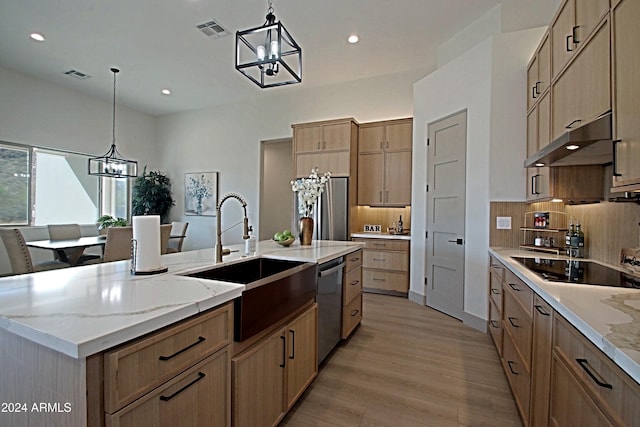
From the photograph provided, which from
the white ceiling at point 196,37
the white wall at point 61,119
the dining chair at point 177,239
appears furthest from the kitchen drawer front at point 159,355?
the white wall at point 61,119

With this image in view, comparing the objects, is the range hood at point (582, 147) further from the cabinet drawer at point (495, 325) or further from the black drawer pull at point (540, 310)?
the cabinet drawer at point (495, 325)

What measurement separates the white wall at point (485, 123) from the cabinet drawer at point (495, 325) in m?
0.30

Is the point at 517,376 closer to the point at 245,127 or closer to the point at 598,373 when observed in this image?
the point at 598,373

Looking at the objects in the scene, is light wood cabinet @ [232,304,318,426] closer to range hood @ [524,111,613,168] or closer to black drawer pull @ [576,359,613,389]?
black drawer pull @ [576,359,613,389]

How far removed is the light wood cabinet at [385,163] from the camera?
493 cm

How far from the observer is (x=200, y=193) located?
23.3 ft

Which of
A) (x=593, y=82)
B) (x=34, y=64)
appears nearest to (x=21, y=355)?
(x=593, y=82)

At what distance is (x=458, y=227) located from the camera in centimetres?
363

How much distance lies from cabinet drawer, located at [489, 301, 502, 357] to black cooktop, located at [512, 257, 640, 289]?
602 millimetres

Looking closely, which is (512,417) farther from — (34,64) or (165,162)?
(165,162)

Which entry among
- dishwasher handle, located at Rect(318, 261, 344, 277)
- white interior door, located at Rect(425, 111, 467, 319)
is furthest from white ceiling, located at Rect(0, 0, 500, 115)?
dishwasher handle, located at Rect(318, 261, 344, 277)

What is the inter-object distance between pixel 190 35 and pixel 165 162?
4.12 metres

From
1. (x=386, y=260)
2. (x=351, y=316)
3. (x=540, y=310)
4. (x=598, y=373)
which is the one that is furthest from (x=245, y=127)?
(x=598, y=373)

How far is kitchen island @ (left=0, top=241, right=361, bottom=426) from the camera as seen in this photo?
0.87m
